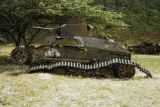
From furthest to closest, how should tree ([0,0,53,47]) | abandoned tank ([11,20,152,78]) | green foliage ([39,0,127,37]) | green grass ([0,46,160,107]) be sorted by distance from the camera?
tree ([0,0,53,47]), green foliage ([39,0,127,37]), abandoned tank ([11,20,152,78]), green grass ([0,46,160,107])

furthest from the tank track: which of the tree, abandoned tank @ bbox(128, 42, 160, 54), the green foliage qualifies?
abandoned tank @ bbox(128, 42, 160, 54)

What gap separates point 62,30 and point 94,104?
8219 millimetres

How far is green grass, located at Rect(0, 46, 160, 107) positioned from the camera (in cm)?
1252

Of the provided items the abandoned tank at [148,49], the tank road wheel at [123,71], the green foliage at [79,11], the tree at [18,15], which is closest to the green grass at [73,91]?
the tank road wheel at [123,71]

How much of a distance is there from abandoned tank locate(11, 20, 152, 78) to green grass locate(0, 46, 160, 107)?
1.12 metres

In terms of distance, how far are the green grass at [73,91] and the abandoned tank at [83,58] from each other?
112 centimetres

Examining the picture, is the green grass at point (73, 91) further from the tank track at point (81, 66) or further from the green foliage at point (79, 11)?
the green foliage at point (79, 11)

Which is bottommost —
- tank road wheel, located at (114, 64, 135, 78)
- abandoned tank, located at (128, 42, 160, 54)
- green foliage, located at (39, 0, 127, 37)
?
abandoned tank, located at (128, 42, 160, 54)

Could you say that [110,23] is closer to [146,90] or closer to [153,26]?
[146,90]

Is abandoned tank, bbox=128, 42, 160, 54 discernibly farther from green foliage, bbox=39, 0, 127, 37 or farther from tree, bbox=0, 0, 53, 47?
tree, bbox=0, 0, 53, 47

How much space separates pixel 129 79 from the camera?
17.9m

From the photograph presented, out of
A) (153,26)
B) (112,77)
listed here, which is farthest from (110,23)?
(153,26)

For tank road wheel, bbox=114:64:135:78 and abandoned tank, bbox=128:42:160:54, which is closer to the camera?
tank road wheel, bbox=114:64:135:78

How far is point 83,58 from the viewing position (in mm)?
18938
